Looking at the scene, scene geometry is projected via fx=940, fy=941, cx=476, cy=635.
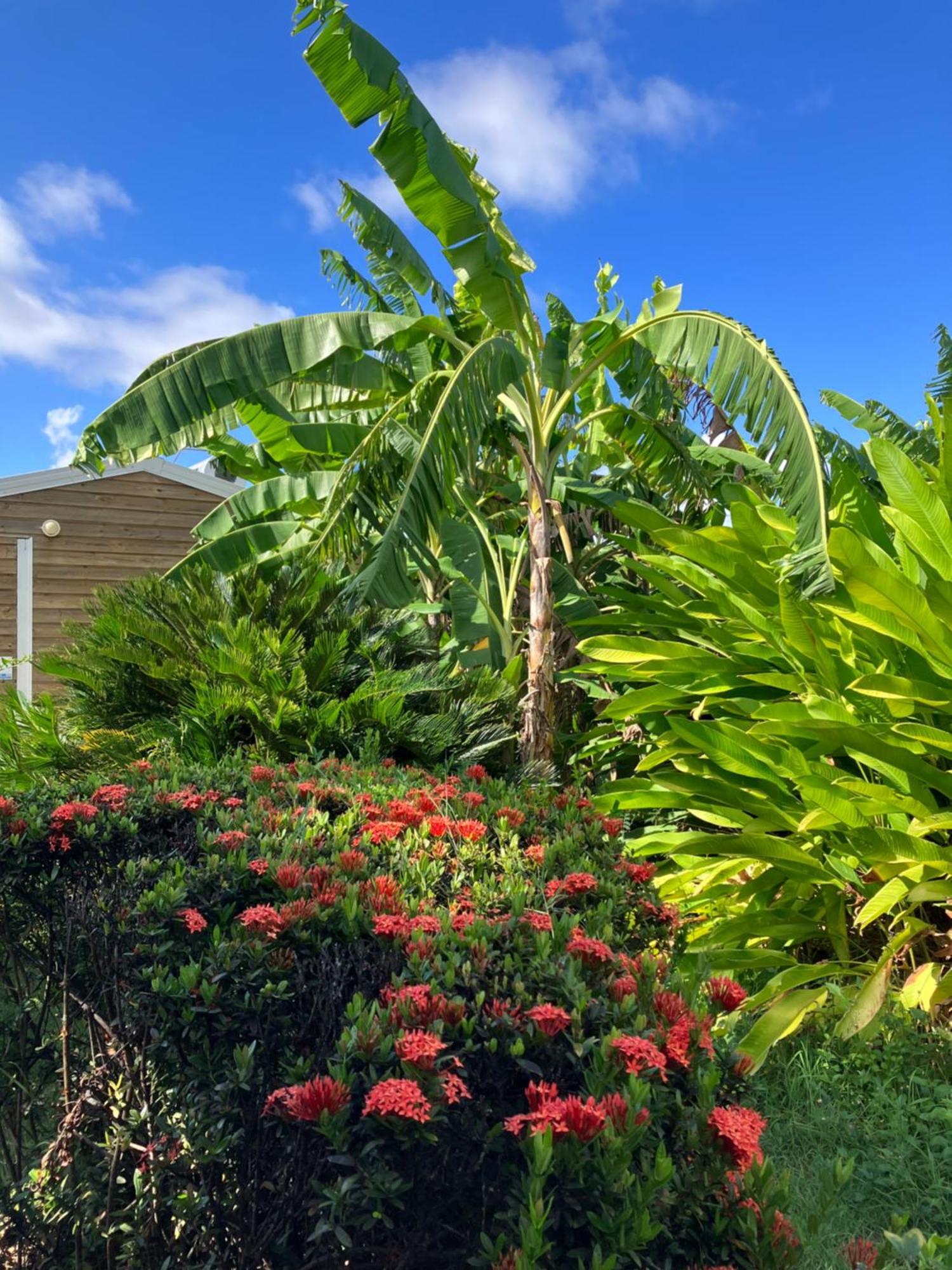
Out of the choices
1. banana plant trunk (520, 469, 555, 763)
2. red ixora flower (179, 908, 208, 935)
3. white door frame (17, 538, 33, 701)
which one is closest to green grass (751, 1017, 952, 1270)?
red ixora flower (179, 908, 208, 935)

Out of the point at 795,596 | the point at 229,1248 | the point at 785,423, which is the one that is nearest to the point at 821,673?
the point at 795,596

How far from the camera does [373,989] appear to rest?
77.7 inches

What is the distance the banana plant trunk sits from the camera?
5.88 m

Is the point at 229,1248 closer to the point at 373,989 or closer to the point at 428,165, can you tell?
the point at 373,989

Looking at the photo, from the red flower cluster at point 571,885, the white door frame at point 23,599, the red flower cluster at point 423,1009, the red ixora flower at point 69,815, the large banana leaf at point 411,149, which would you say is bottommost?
the red flower cluster at point 423,1009

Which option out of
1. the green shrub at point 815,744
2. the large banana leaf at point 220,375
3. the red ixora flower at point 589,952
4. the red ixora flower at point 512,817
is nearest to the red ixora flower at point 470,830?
the red ixora flower at point 512,817

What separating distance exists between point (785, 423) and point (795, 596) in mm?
1293

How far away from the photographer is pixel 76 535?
1315cm

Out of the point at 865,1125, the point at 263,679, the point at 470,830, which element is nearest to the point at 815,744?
the point at 865,1125

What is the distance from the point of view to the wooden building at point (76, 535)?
41.9ft

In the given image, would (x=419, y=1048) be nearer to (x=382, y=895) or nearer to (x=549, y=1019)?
(x=549, y=1019)

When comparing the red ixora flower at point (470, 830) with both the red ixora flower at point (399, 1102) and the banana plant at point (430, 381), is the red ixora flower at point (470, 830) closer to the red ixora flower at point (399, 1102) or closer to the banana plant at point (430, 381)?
the red ixora flower at point (399, 1102)

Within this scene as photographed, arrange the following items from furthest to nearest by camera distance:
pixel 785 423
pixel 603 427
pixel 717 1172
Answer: pixel 603 427 < pixel 785 423 < pixel 717 1172

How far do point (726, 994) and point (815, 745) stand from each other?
7.99 ft
